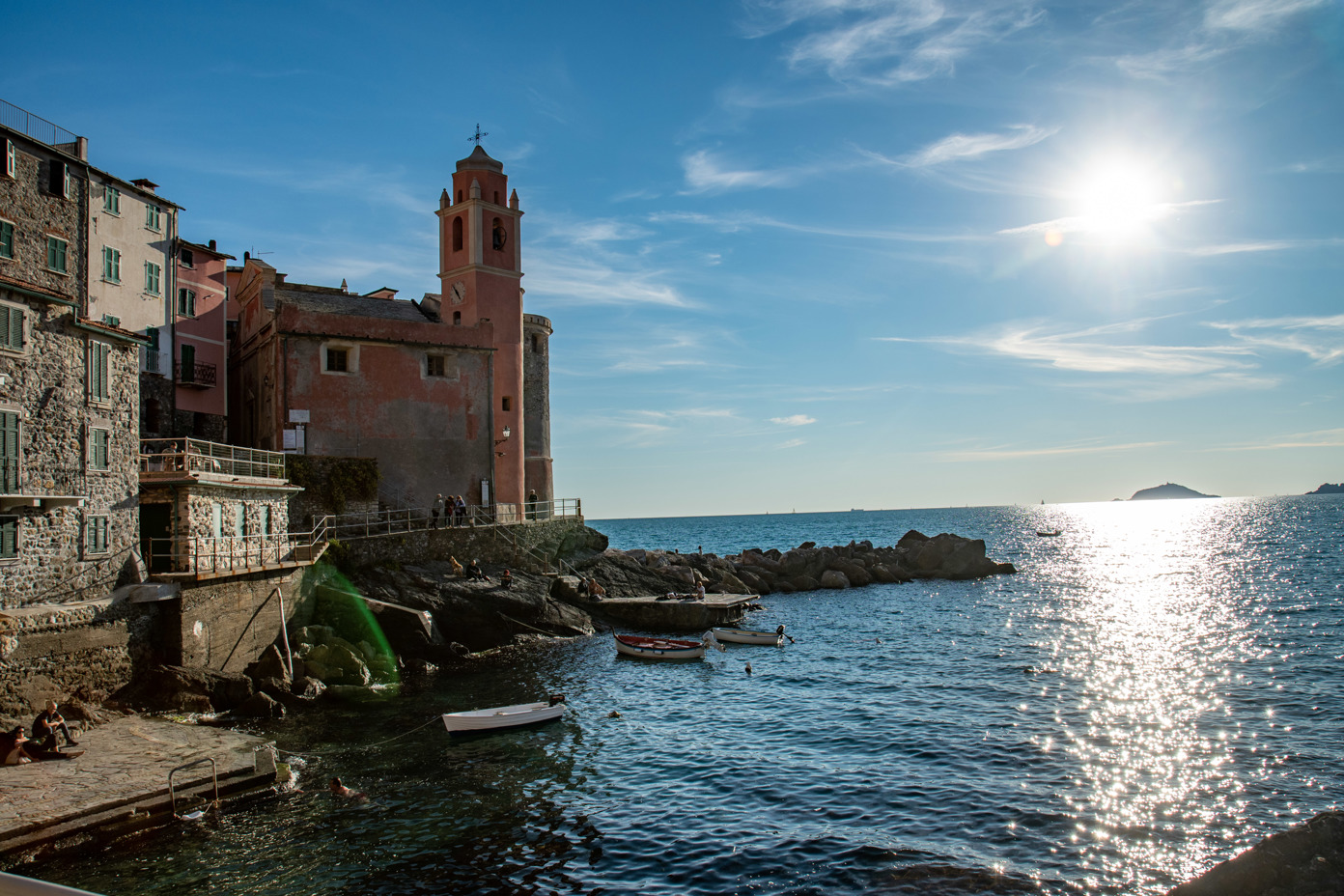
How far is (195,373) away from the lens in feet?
131

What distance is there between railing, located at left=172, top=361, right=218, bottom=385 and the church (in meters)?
1.91

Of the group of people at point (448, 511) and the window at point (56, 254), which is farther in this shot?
the group of people at point (448, 511)

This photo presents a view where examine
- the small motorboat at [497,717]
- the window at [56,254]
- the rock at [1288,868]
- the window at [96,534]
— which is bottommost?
the small motorboat at [497,717]

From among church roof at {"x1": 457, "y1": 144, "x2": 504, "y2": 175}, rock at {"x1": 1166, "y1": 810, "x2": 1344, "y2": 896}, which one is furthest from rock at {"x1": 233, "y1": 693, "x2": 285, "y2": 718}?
church roof at {"x1": 457, "y1": 144, "x2": 504, "y2": 175}

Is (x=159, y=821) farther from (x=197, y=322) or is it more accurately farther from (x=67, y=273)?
(x=197, y=322)

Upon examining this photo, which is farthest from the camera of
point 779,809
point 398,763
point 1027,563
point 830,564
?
point 1027,563

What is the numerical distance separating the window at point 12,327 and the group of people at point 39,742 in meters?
8.90

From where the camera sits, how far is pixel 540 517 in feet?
155

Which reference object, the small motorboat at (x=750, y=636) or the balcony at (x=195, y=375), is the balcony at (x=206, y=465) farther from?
the small motorboat at (x=750, y=636)

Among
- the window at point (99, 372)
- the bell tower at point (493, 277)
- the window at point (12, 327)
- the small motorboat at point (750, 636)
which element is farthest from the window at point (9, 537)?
the small motorboat at point (750, 636)

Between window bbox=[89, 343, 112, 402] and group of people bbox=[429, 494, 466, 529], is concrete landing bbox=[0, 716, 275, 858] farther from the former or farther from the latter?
group of people bbox=[429, 494, 466, 529]

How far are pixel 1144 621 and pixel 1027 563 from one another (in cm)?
4205

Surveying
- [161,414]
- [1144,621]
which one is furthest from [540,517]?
[1144,621]

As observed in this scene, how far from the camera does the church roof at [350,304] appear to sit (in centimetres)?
4131
